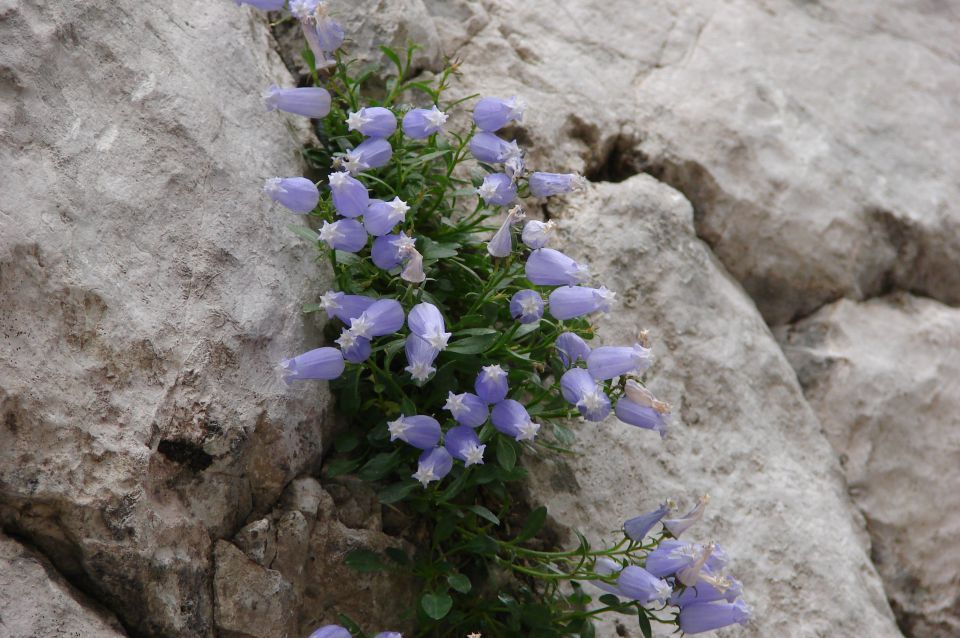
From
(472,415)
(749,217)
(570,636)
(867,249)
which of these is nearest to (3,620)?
(472,415)

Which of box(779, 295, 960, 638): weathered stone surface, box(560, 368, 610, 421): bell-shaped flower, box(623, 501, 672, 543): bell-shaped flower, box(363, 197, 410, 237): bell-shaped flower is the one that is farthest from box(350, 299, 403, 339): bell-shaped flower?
box(779, 295, 960, 638): weathered stone surface

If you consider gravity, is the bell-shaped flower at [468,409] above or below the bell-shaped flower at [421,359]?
below

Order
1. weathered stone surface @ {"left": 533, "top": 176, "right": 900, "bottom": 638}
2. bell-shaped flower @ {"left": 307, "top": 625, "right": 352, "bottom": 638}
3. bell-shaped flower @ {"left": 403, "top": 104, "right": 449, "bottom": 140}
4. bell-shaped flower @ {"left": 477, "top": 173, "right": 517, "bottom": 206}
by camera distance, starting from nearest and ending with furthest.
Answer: bell-shaped flower @ {"left": 307, "top": 625, "right": 352, "bottom": 638}
bell-shaped flower @ {"left": 477, "top": 173, "right": 517, "bottom": 206}
bell-shaped flower @ {"left": 403, "top": 104, "right": 449, "bottom": 140}
weathered stone surface @ {"left": 533, "top": 176, "right": 900, "bottom": 638}

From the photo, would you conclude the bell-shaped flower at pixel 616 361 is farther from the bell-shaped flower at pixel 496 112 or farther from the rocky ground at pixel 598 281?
the bell-shaped flower at pixel 496 112

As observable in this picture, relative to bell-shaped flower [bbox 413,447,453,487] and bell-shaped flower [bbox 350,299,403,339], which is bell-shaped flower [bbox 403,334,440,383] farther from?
bell-shaped flower [bbox 413,447,453,487]

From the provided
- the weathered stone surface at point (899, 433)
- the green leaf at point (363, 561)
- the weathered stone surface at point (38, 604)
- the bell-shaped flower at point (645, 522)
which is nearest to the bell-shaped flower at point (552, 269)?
the bell-shaped flower at point (645, 522)

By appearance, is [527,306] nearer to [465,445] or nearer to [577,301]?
[577,301]
